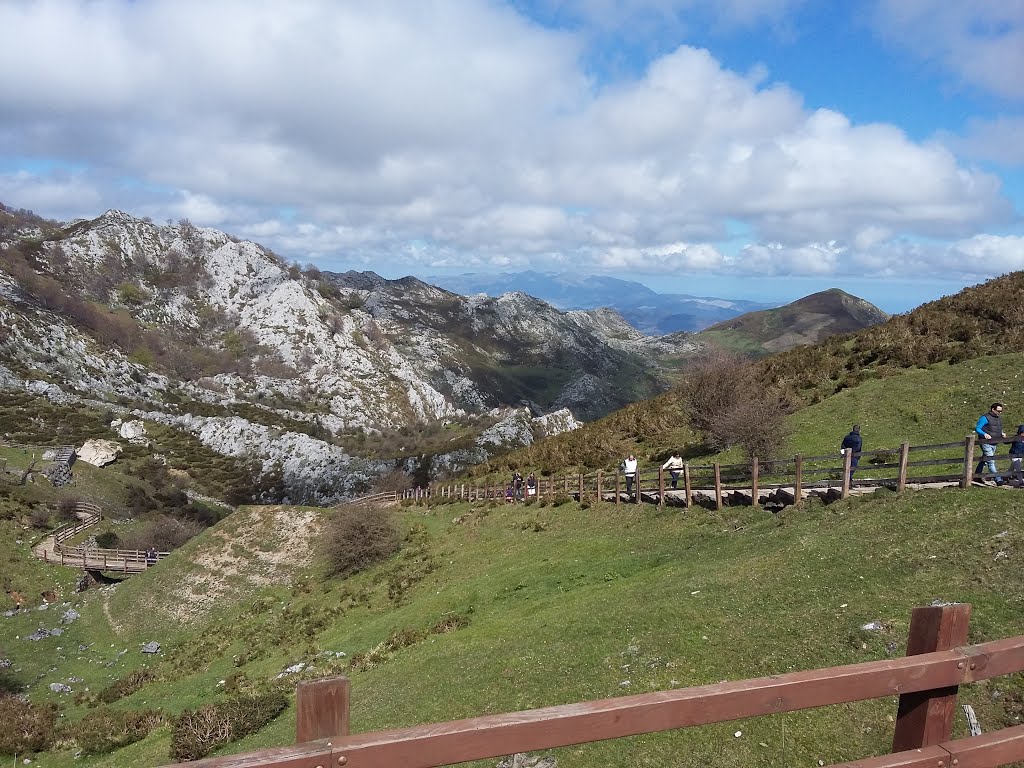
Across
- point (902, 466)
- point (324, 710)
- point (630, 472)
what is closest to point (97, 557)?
point (630, 472)

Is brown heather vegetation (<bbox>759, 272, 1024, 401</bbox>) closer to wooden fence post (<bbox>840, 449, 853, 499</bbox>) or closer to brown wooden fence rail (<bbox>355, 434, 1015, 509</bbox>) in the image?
brown wooden fence rail (<bbox>355, 434, 1015, 509</bbox>)

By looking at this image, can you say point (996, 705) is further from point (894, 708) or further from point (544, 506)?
point (544, 506)

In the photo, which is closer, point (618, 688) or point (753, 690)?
point (753, 690)

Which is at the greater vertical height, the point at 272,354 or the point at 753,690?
the point at 272,354

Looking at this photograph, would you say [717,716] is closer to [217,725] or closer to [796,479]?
[217,725]

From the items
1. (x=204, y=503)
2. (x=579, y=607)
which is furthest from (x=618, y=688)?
(x=204, y=503)

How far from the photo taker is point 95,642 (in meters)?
32.2

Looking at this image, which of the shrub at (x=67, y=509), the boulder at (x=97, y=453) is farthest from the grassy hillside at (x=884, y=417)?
the boulder at (x=97, y=453)

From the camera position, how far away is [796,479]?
20016mm

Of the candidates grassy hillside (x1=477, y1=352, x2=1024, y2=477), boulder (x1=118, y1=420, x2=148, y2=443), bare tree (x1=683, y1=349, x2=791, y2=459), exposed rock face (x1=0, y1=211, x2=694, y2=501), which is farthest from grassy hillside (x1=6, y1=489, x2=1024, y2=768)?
boulder (x1=118, y1=420, x2=148, y2=443)

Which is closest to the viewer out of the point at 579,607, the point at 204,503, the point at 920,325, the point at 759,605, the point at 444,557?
the point at 759,605

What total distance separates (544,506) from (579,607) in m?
15.5

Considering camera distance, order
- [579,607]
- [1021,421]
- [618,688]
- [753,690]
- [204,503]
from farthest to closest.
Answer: [204,503], [1021,421], [579,607], [618,688], [753,690]

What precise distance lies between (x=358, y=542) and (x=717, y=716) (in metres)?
31.4
